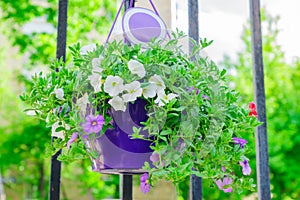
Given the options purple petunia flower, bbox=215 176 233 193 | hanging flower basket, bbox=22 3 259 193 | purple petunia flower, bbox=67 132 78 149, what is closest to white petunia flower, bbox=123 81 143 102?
hanging flower basket, bbox=22 3 259 193

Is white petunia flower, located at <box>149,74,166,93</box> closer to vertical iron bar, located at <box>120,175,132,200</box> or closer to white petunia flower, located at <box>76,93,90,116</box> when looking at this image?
white petunia flower, located at <box>76,93,90,116</box>

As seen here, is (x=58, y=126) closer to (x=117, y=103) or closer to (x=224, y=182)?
(x=117, y=103)

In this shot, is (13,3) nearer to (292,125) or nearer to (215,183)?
(215,183)

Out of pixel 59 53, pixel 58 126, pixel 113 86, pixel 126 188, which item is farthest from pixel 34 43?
pixel 113 86

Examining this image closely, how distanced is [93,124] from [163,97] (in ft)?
0.43

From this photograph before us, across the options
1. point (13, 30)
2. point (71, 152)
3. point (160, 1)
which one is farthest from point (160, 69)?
point (13, 30)

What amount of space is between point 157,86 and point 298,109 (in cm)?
579

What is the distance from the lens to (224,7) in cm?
399

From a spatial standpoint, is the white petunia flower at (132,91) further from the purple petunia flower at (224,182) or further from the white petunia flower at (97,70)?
the purple petunia flower at (224,182)

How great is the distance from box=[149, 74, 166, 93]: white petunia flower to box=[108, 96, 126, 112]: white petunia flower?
0.21 ft

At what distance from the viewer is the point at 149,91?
0.68 metres

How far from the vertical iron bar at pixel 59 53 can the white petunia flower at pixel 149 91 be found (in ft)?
1.09

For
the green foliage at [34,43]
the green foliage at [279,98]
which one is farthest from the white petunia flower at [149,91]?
the green foliage at [279,98]

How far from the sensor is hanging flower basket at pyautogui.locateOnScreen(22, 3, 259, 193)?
676mm
